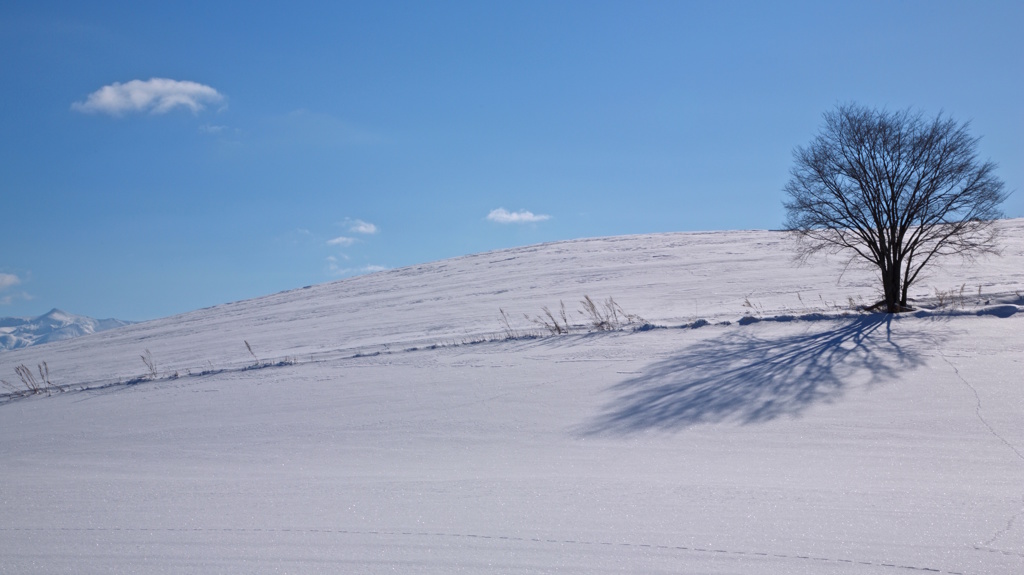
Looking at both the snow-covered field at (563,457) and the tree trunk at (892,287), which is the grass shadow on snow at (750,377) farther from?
the tree trunk at (892,287)

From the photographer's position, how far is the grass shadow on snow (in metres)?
6.46

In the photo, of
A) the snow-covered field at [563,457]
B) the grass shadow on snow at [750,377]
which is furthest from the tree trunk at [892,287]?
the grass shadow on snow at [750,377]

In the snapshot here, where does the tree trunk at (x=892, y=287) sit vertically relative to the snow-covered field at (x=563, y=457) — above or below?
above

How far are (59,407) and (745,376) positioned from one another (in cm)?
977

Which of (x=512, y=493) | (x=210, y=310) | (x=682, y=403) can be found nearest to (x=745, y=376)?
(x=682, y=403)

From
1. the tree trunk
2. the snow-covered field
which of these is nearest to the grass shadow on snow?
the snow-covered field

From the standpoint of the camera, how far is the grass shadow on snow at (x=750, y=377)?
6.46 metres

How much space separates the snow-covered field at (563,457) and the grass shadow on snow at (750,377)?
47mm

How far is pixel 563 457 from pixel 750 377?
322 centimetres

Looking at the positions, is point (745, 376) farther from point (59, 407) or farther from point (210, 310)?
point (210, 310)

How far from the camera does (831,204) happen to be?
1441cm

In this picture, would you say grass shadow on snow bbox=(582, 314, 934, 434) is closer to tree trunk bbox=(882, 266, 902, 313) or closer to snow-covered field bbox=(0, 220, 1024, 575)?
snow-covered field bbox=(0, 220, 1024, 575)

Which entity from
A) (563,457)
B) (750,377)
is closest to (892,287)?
(750,377)

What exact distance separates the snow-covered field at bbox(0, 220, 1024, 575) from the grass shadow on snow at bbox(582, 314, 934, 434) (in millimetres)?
47
